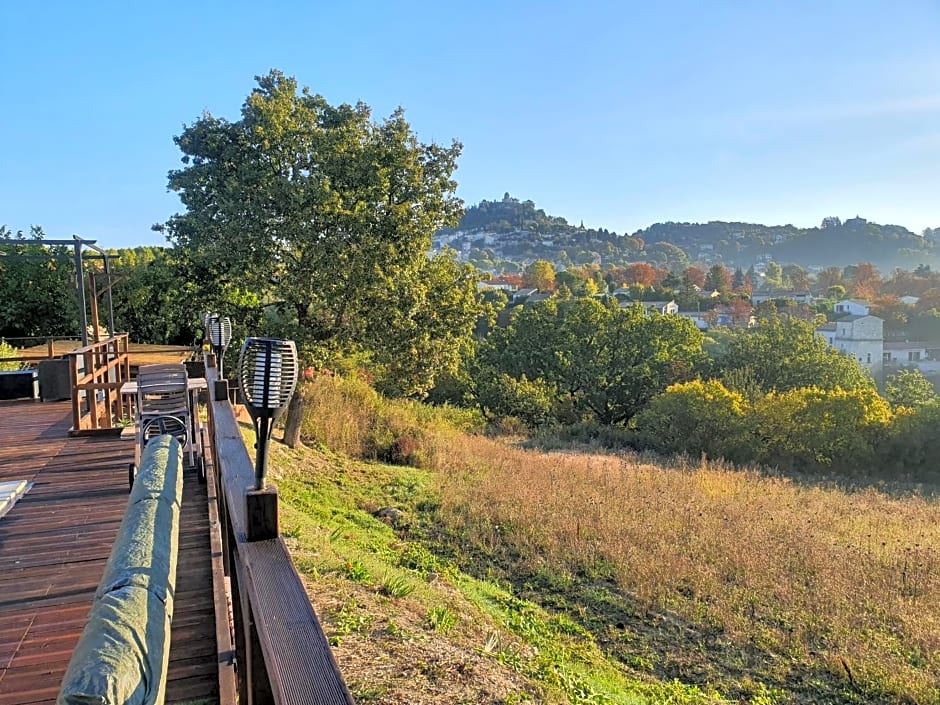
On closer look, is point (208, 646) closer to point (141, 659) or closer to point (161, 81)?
point (141, 659)

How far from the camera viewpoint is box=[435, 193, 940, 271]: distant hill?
481 feet

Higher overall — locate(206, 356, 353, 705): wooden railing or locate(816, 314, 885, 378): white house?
locate(206, 356, 353, 705): wooden railing

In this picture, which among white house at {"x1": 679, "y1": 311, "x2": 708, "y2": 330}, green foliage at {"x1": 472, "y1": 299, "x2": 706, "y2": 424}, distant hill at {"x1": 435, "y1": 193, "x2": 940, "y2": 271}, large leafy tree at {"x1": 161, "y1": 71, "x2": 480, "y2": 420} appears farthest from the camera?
distant hill at {"x1": 435, "y1": 193, "x2": 940, "y2": 271}

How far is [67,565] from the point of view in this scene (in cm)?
347

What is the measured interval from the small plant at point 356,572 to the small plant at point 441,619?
74 cm

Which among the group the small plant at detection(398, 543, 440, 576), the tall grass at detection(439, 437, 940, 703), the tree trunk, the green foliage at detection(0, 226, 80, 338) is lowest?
the tall grass at detection(439, 437, 940, 703)

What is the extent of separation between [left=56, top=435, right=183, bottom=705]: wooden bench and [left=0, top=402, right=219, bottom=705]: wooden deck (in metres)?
1.26

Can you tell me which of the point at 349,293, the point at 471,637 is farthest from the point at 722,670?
the point at 349,293

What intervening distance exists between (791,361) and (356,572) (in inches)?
857

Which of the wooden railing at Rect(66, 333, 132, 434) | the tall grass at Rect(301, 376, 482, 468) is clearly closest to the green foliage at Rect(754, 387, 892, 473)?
the tall grass at Rect(301, 376, 482, 468)

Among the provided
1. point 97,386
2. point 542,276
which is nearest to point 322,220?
point 97,386

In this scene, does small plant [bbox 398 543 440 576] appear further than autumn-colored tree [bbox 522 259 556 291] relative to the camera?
No

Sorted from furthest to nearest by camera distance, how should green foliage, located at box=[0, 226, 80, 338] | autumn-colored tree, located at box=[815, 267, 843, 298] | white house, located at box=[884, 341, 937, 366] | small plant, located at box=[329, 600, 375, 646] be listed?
1. autumn-colored tree, located at box=[815, 267, 843, 298]
2. white house, located at box=[884, 341, 937, 366]
3. green foliage, located at box=[0, 226, 80, 338]
4. small plant, located at box=[329, 600, 375, 646]

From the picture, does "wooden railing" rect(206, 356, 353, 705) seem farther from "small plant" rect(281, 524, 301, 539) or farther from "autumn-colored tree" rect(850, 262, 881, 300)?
"autumn-colored tree" rect(850, 262, 881, 300)
